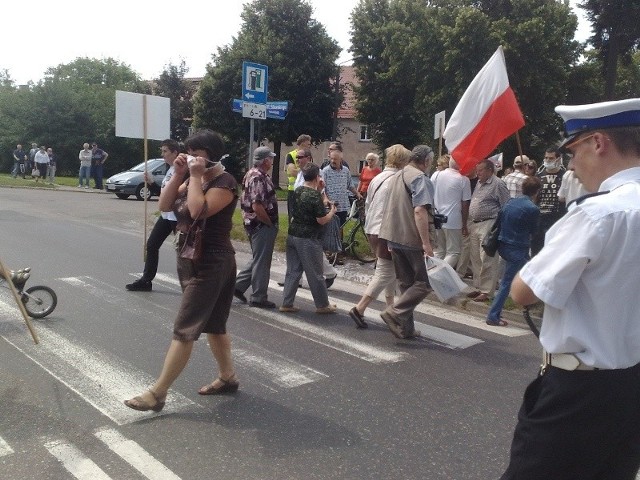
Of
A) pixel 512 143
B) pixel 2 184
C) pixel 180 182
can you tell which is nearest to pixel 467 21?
pixel 512 143

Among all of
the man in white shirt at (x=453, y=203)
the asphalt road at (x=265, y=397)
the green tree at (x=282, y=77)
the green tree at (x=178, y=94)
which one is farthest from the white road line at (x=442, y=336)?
the green tree at (x=178, y=94)

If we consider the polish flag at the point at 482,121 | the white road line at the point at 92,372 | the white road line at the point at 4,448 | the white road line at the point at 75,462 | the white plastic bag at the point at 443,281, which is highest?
the polish flag at the point at 482,121

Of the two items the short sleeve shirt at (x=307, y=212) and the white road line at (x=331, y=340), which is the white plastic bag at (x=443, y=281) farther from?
the short sleeve shirt at (x=307, y=212)

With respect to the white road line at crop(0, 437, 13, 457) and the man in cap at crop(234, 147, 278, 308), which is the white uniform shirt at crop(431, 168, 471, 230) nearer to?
the man in cap at crop(234, 147, 278, 308)

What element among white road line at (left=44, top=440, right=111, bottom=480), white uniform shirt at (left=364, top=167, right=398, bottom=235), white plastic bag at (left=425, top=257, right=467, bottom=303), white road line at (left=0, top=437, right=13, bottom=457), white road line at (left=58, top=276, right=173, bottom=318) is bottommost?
white road line at (left=0, top=437, right=13, bottom=457)

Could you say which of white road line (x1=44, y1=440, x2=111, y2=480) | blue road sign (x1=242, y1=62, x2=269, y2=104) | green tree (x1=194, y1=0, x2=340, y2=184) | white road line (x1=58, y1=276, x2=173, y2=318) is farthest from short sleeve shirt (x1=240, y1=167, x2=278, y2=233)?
green tree (x1=194, y1=0, x2=340, y2=184)

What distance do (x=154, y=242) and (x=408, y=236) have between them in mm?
3548

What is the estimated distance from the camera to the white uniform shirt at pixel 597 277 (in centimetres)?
202

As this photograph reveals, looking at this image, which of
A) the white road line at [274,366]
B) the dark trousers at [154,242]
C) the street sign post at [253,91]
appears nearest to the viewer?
the white road line at [274,366]

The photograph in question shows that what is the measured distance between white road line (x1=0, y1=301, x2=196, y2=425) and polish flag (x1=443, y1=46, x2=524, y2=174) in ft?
12.9

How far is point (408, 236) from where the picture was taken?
6.68 metres

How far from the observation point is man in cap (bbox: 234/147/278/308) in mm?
7820

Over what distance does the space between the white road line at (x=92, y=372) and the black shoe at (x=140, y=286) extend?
80.1 inches

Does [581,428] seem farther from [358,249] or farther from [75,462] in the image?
[358,249]
